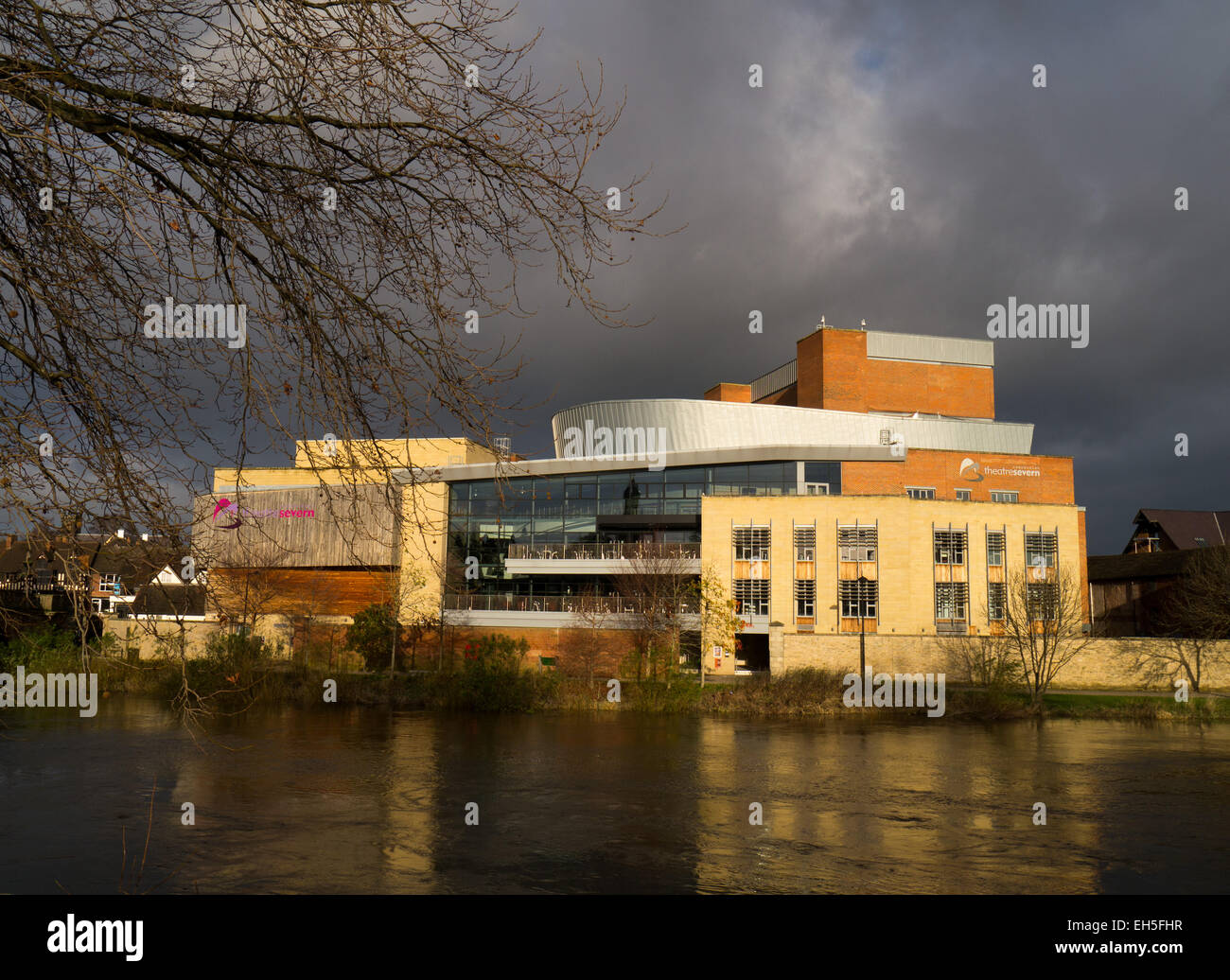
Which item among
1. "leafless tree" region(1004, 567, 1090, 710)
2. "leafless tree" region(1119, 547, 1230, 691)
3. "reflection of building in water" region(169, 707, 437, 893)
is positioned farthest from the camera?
"leafless tree" region(1119, 547, 1230, 691)

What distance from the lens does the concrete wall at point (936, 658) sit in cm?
4175

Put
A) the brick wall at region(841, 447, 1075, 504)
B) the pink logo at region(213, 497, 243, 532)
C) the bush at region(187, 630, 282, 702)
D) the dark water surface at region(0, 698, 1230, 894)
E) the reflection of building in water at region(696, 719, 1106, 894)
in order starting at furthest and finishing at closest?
the brick wall at region(841, 447, 1075, 504) < the bush at region(187, 630, 282, 702) < the reflection of building in water at region(696, 719, 1106, 894) < the dark water surface at region(0, 698, 1230, 894) < the pink logo at region(213, 497, 243, 532)

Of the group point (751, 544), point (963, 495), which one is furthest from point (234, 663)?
point (963, 495)

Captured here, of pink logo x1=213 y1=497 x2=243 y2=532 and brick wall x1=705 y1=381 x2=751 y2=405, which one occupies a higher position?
brick wall x1=705 y1=381 x2=751 y2=405

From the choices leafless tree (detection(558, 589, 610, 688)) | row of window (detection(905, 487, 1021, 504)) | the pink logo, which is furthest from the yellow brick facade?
the pink logo

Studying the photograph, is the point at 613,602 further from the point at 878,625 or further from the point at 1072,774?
the point at 1072,774

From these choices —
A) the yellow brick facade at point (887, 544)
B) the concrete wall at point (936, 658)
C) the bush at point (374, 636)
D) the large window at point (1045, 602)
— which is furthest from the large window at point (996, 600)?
the bush at point (374, 636)

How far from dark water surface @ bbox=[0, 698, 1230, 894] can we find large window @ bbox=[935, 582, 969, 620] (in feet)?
43.1

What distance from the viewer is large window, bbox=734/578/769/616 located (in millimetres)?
45719

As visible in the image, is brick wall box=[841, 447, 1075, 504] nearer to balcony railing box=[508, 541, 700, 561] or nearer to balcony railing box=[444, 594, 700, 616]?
balcony railing box=[508, 541, 700, 561]

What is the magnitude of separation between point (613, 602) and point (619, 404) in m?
15.6

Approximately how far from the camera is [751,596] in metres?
45.9

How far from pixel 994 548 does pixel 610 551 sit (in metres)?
19.1
